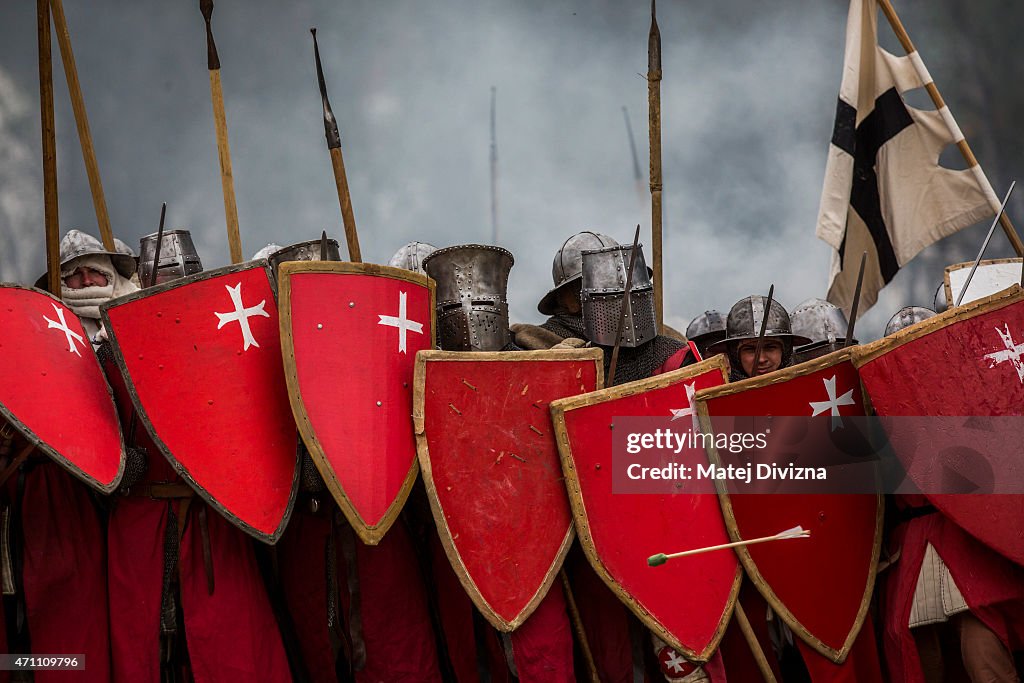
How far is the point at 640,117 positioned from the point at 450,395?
5.03m

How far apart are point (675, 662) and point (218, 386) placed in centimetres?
183

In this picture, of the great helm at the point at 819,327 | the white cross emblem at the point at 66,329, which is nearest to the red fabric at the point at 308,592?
the white cross emblem at the point at 66,329

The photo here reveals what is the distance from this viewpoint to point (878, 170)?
5.00 m

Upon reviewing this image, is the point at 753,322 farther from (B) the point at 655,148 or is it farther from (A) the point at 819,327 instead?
(A) the point at 819,327

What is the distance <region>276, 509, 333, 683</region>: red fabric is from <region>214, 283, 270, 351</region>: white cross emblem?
2.66 ft

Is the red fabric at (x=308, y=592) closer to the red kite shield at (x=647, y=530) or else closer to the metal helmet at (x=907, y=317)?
the red kite shield at (x=647, y=530)

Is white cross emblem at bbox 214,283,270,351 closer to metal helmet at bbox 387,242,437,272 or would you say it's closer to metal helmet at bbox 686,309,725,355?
metal helmet at bbox 387,242,437,272

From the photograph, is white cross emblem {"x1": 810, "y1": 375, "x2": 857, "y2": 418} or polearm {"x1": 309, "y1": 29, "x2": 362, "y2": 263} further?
polearm {"x1": 309, "y1": 29, "x2": 362, "y2": 263}

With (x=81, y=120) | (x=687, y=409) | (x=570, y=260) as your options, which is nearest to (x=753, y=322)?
(x=570, y=260)

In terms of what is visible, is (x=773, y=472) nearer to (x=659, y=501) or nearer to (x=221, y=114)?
(x=659, y=501)

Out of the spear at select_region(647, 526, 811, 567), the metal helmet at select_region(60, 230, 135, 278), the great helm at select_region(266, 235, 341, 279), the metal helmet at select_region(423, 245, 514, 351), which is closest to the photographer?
the spear at select_region(647, 526, 811, 567)

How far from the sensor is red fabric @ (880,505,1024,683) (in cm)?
337

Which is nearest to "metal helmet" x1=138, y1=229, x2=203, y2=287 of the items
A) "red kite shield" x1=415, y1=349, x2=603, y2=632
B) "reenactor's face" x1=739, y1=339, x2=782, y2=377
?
"red kite shield" x1=415, y1=349, x2=603, y2=632
